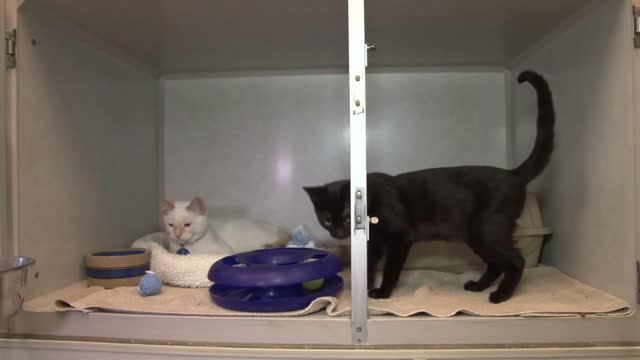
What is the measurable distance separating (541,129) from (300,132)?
2.69 ft

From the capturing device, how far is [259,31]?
1161 mm

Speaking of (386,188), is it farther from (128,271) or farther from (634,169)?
(128,271)

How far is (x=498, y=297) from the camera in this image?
933 mm

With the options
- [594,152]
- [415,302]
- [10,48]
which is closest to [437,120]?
[594,152]

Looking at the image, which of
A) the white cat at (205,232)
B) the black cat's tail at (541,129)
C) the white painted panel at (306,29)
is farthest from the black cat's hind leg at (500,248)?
the white cat at (205,232)

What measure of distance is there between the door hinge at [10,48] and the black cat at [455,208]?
73 cm

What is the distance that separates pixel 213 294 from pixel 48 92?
0.61m

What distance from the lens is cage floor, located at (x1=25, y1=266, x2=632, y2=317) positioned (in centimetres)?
83

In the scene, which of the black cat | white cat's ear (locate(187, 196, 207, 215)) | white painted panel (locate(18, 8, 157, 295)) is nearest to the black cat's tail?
the black cat

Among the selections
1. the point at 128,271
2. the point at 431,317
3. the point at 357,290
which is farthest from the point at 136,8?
the point at 431,317

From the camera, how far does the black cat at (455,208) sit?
1007 mm

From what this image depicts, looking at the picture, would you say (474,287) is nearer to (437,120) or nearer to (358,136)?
(358,136)

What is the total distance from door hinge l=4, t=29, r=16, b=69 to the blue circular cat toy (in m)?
0.60

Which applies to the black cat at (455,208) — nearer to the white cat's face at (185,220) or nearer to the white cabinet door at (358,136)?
the white cabinet door at (358,136)
